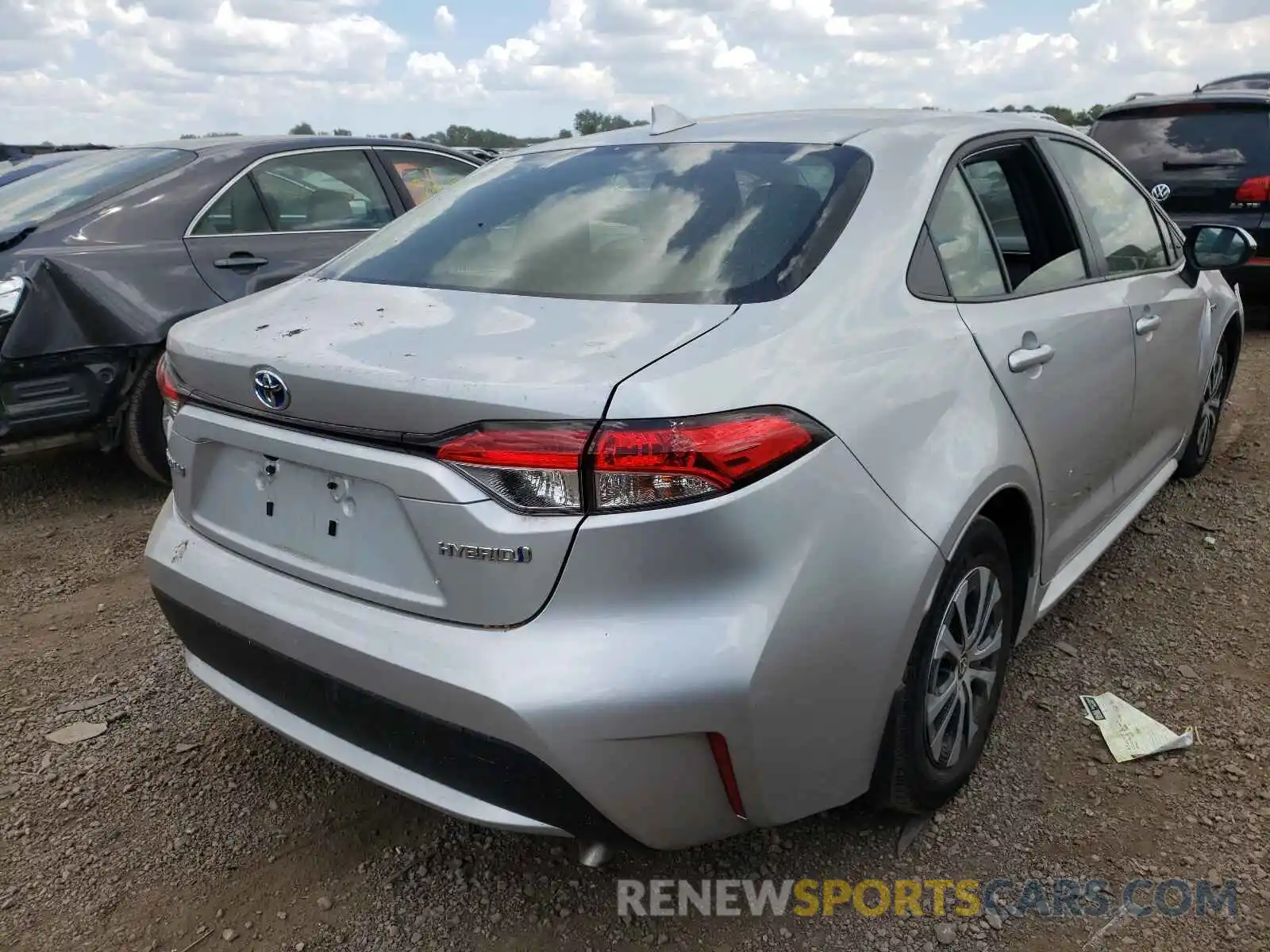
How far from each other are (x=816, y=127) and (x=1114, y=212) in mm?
1263

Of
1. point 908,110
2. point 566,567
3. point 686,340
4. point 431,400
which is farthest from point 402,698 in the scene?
point 908,110

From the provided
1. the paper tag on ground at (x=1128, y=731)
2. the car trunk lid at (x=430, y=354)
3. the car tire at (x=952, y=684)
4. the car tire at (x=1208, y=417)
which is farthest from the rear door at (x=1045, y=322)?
the car tire at (x=1208, y=417)

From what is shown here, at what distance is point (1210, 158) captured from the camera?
259 inches

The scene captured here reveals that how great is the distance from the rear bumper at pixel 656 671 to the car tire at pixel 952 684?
0.32 feet

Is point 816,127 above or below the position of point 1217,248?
above

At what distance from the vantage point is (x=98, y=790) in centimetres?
250

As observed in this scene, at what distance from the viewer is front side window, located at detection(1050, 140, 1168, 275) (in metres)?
2.96

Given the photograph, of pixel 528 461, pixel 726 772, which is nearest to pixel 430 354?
pixel 528 461

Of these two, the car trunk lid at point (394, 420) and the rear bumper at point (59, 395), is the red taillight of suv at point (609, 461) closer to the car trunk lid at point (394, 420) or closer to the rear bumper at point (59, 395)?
the car trunk lid at point (394, 420)

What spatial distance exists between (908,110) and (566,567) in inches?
71.5

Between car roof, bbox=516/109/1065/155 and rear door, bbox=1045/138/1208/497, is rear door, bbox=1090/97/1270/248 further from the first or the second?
car roof, bbox=516/109/1065/155

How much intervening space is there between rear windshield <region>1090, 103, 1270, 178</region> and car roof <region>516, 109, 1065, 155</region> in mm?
4549

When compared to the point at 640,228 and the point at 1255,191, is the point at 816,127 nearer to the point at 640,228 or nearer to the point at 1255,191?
the point at 640,228

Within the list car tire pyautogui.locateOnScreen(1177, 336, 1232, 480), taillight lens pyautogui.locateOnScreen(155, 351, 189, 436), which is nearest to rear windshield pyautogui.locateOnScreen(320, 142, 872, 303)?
taillight lens pyautogui.locateOnScreen(155, 351, 189, 436)
